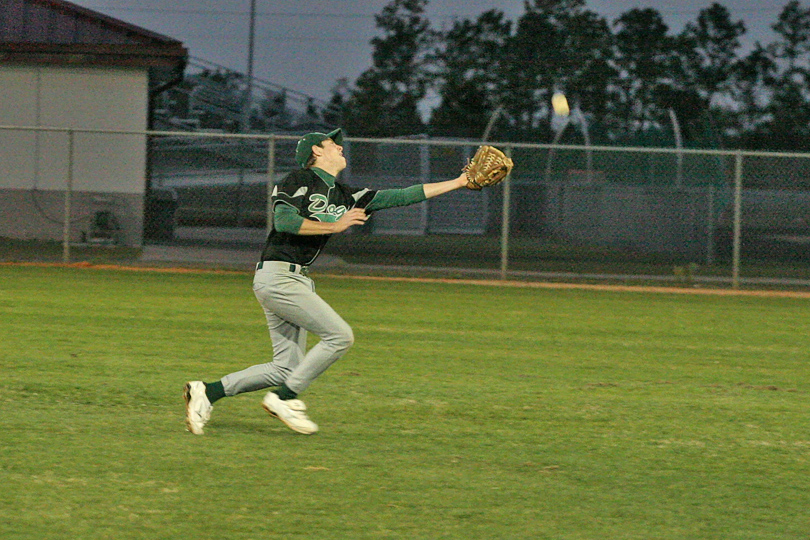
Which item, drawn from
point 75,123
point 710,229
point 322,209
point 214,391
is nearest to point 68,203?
point 75,123

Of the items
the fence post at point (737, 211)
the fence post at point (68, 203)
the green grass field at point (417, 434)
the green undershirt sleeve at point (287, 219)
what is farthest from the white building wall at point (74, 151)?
the green undershirt sleeve at point (287, 219)

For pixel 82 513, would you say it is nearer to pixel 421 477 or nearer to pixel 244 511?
pixel 244 511

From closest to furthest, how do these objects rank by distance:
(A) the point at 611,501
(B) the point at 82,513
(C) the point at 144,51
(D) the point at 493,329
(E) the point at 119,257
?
1. (B) the point at 82,513
2. (A) the point at 611,501
3. (D) the point at 493,329
4. (E) the point at 119,257
5. (C) the point at 144,51

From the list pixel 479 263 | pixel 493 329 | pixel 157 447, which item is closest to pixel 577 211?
pixel 479 263

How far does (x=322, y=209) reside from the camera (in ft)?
20.0

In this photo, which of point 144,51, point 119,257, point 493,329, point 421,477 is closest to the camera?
point 421,477

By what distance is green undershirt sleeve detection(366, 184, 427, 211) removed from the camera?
6.30 m

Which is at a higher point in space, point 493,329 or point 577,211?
point 577,211

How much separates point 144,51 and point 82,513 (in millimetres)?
19400

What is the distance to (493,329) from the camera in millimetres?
11656

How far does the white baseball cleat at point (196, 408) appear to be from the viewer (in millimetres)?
6121

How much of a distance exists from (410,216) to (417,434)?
18.7 meters

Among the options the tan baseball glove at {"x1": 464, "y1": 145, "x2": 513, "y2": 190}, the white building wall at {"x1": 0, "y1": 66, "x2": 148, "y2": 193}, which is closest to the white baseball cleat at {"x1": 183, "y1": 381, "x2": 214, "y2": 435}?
the tan baseball glove at {"x1": 464, "y1": 145, "x2": 513, "y2": 190}

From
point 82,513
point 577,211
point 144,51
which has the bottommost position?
point 82,513
